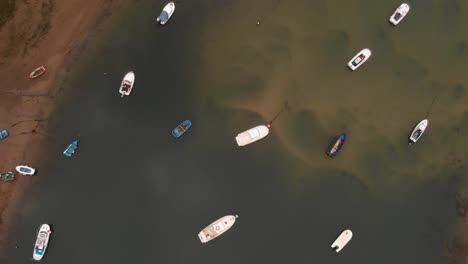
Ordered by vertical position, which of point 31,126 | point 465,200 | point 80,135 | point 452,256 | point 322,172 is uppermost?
point 31,126

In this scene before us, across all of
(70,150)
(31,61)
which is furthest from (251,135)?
(31,61)

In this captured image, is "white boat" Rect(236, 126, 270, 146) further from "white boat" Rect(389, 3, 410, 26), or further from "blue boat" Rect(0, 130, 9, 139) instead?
"blue boat" Rect(0, 130, 9, 139)

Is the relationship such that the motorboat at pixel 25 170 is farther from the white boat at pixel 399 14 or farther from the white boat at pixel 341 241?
the white boat at pixel 399 14

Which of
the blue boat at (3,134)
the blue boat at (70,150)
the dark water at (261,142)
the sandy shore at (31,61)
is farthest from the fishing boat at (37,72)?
the blue boat at (70,150)

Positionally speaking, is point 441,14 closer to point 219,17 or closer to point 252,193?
point 219,17

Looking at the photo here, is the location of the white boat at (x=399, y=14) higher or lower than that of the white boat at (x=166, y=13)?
lower

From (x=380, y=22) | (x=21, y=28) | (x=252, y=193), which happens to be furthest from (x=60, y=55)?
(x=380, y=22)
